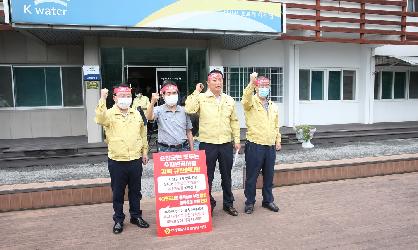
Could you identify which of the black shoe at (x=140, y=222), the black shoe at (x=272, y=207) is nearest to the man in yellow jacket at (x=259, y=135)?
the black shoe at (x=272, y=207)

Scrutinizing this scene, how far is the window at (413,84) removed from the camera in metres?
14.9

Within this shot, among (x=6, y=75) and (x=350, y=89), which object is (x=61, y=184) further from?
(x=350, y=89)

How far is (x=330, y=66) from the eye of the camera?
13344 millimetres

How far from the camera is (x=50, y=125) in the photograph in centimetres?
1116

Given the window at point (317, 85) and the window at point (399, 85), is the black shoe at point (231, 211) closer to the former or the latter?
the window at point (317, 85)

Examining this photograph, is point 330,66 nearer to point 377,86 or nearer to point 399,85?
point 377,86

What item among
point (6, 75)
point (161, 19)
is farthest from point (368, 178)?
point (6, 75)

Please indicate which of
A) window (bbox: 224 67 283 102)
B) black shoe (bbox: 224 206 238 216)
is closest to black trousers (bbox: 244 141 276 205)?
black shoe (bbox: 224 206 238 216)

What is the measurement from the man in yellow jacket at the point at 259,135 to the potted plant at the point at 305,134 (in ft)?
18.6

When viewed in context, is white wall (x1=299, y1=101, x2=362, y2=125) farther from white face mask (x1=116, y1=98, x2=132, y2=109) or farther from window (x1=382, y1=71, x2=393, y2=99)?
white face mask (x1=116, y1=98, x2=132, y2=109)

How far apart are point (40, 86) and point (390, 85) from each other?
1408 centimetres

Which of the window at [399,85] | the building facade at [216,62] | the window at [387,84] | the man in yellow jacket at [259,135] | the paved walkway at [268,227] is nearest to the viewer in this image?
the paved walkway at [268,227]

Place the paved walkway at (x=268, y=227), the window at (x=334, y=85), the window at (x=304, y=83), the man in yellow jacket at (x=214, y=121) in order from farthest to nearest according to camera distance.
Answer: the window at (x=334, y=85), the window at (x=304, y=83), the man in yellow jacket at (x=214, y=121), the paved walkway at (x=268, y=227)

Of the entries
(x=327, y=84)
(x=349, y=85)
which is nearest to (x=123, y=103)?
(x=327, y=84)
